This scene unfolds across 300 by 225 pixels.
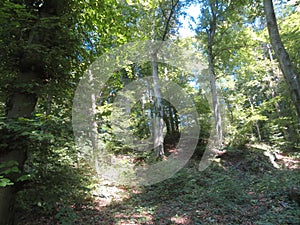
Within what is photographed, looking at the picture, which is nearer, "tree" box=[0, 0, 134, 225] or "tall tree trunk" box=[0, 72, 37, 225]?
"tall tree trunk" box=[0, 72, 37, 225]

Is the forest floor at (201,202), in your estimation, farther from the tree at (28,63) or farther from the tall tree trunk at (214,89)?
the tall tree trunk at (214,89)

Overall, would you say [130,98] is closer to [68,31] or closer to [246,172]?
[246,172]

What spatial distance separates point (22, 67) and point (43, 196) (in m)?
1.98

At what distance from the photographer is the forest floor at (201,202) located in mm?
4238

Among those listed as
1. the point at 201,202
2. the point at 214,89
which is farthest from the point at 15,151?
the point at 214,89

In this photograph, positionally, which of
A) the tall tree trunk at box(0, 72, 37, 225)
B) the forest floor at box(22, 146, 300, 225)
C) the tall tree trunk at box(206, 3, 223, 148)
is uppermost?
the tall tree trunk at box(206, 3, 223, 148)

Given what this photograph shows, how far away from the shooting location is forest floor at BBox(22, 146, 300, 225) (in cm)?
424

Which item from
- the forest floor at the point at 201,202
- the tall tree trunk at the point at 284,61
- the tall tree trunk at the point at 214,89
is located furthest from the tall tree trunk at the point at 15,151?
the tall tree trunk at the point at 214,89

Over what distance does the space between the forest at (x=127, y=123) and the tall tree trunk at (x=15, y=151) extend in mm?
15

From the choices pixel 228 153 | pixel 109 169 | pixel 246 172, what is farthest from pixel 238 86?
pixel 109 169

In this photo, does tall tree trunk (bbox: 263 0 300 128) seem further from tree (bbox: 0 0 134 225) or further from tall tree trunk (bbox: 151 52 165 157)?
tall tree trunk (bbox: 151 52 165 157)

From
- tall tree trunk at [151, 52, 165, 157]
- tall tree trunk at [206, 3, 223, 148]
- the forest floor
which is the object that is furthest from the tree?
tall tree trunk at [206, 3, 223, 148]

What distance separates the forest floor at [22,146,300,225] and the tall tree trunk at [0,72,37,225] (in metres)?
2.15

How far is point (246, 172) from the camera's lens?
7973 millimetres
